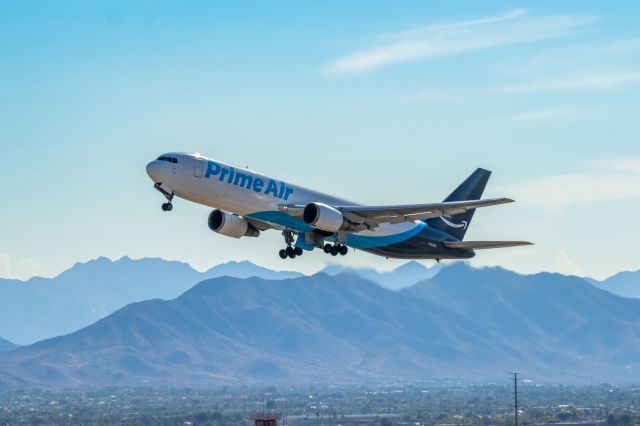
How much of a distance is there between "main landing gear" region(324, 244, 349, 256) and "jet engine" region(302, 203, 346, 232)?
14.1 feet

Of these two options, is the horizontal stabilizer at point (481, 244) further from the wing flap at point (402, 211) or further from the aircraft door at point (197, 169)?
the aircraft door at point (197, 169)

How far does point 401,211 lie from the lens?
257 ft

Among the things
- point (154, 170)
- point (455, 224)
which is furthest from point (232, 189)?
point (455, 224)

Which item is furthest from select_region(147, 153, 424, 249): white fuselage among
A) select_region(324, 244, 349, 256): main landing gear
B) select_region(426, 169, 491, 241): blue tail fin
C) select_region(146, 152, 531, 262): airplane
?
select_region(426, 169, 491, 241): blue tail fin

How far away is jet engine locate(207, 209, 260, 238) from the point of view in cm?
8375

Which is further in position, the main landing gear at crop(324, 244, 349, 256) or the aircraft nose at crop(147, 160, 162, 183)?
the main landing gear at crop(324, 244, 349, 256)

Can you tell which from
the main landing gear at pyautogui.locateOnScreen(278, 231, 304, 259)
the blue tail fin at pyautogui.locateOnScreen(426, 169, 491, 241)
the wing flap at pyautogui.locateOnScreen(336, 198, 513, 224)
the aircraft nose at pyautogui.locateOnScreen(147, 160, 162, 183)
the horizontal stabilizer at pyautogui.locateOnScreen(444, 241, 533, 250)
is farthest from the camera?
the blue tail fin at pyautogui.locateOnScreen(426, 169, 491, 241)

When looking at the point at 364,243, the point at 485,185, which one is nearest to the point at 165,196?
the point at 364,243

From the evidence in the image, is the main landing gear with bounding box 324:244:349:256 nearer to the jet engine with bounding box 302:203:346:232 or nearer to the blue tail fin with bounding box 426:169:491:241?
the jet engine with bounding box 302:203:346:232

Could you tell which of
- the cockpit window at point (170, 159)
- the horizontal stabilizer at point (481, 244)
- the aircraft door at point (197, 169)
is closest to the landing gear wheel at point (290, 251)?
the aircraft door at point (197, 169)

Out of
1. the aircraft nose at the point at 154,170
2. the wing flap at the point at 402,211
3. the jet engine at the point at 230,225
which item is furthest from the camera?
the jet engine at the point at 230,225

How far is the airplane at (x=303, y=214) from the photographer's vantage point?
2977 inches

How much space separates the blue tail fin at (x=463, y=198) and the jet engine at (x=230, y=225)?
48.2 feet

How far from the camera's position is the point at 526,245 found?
80.9 meters
